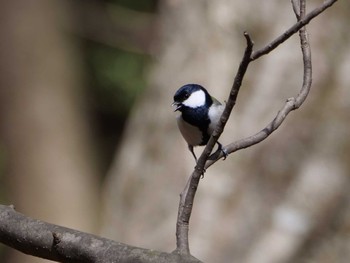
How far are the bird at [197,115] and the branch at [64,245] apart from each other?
59cm

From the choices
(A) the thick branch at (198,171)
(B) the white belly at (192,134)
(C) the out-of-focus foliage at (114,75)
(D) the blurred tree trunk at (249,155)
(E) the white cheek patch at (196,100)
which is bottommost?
(A) the thick branch at (198,171)

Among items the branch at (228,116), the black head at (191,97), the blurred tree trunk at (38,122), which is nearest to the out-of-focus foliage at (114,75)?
the blurred tree trunk at (38,122)

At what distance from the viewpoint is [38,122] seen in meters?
5.14

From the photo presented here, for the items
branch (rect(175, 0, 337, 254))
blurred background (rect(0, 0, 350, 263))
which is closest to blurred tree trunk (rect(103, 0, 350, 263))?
blurred background (rect(0, 0, 350, 263))

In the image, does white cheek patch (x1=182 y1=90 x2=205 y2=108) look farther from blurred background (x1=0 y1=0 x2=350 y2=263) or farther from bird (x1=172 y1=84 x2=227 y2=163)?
blurred background (x1=0 y1=0 x2=350 y2=263)

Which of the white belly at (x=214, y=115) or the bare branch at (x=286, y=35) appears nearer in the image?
the bare branch at (x=286, y=35)

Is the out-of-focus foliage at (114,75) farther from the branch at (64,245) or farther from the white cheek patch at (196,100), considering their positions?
the branch at (64,245)

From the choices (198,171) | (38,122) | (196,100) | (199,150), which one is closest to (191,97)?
(196,100)

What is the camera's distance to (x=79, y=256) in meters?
1.47

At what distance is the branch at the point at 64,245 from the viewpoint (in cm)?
141

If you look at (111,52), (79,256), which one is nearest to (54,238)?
(79,256)

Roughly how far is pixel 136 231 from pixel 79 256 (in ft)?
8.38

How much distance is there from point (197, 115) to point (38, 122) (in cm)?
321

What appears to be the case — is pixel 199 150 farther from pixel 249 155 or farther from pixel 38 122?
pixel 38 122
